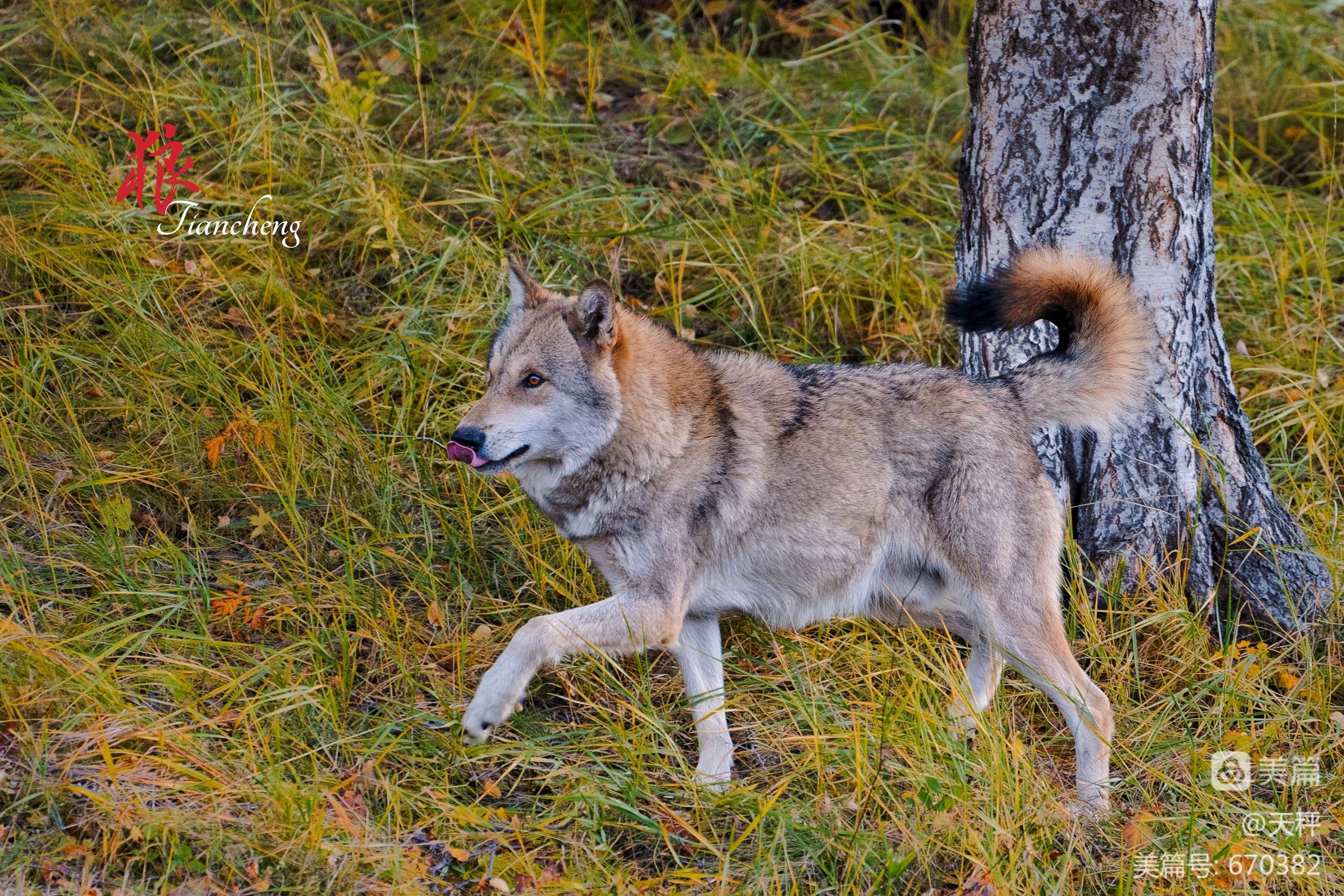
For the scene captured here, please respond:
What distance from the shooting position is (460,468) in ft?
17.1

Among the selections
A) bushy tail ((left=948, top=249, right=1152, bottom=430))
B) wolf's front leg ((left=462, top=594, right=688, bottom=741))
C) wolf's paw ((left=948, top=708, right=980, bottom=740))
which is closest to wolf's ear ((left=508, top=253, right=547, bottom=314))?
wolf's front leg ((left=462, top=594, right=688, bottom=741))

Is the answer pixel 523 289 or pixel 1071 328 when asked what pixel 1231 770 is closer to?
pixel 1071 328

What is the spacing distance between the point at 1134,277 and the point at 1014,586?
1508mm

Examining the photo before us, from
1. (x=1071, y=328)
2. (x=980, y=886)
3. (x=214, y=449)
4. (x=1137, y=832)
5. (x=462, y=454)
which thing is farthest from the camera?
Result: (x=214, y=449)

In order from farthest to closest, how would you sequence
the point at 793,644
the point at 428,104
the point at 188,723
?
the point at 428,104 → the point at 793,644 → the point at 188,723

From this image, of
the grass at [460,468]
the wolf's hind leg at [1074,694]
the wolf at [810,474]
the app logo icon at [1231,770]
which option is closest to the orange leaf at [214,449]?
the grass at [460,468]

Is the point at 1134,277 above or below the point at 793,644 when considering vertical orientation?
above

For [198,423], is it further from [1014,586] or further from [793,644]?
[1014,586]

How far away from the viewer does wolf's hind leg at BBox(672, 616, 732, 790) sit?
13.8 feet

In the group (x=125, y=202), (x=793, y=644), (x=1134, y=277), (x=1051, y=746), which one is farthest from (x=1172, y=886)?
(x=125, y=202)

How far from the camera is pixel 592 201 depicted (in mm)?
6324

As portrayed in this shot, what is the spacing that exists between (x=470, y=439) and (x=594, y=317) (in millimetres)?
640

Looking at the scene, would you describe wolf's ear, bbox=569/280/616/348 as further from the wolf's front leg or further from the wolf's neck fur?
the wolf's front leg

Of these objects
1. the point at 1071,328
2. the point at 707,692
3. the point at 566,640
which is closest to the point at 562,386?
the point at 566,640
